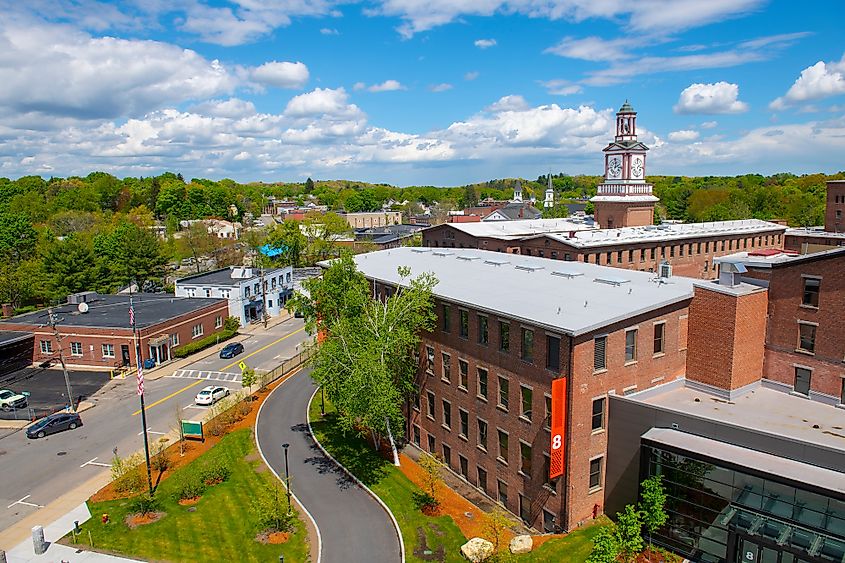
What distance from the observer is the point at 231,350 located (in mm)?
66938

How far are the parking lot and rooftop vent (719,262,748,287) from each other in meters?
52.7

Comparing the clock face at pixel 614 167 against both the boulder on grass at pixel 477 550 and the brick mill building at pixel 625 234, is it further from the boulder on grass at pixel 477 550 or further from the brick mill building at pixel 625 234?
the boulder on grass at pixel 477 550

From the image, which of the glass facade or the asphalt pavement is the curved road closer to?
the asphalt pavement

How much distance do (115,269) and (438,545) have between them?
75386 millimetres

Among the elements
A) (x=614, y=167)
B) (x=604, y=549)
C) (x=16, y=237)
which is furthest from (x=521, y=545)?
(x=16, y=237)

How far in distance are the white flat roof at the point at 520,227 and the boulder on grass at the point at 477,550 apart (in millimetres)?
55115

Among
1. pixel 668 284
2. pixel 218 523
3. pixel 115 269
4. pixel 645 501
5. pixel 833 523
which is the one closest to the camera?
pixel 833 523

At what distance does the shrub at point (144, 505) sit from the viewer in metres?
34.4

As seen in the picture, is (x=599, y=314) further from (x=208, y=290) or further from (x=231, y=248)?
(x=231, y=248)

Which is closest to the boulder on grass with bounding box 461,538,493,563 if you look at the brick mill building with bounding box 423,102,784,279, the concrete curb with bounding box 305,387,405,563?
the concrete curb with bounding box 305,387,405,563

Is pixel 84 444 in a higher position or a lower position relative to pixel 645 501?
lower

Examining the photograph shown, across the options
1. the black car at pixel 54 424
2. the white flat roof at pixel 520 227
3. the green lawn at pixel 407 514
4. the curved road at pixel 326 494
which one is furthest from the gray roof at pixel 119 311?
the white flat roof at pixel 520 227

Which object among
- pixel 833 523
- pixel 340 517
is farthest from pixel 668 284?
pixel 340 517

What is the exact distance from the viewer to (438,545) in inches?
1231
